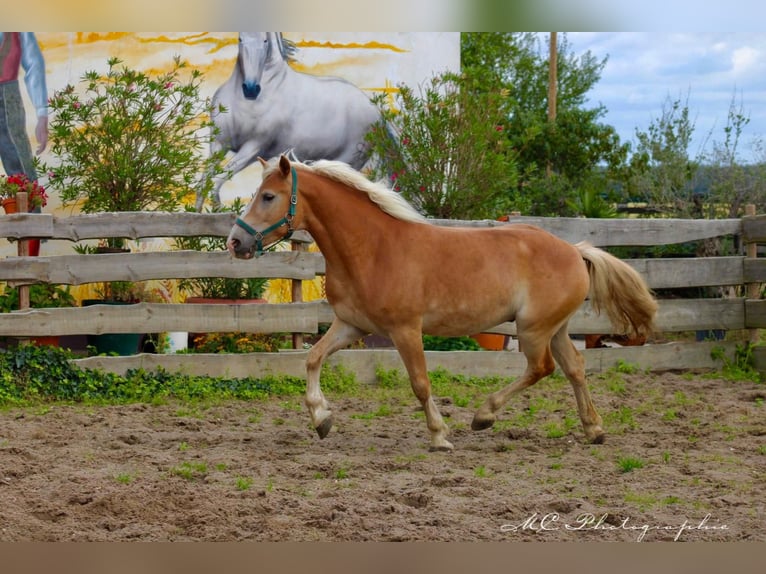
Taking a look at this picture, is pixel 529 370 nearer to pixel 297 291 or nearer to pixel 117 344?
pixel 297 291

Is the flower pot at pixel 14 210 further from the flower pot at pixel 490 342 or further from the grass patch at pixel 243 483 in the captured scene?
the grass patch at pixel 243 483

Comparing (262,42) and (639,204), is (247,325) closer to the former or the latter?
(262,42)

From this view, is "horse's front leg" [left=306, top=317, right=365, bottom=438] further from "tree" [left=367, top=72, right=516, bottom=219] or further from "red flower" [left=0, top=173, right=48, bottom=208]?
"red flower" [left=0, top=173, right=48, bottom=208]

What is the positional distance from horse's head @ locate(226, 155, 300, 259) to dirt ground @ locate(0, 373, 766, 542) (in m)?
1.28

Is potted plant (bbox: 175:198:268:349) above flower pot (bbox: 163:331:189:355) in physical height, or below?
above

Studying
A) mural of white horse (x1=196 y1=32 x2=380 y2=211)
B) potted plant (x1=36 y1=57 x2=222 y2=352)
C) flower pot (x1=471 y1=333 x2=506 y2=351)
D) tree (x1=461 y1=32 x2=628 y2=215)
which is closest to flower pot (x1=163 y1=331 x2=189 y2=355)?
potted plant (x1=36 y1=57 x2=222 y2=352)

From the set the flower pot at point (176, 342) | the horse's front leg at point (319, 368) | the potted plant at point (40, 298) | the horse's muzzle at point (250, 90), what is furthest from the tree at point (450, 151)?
the horse's front leg at point (319, 368)

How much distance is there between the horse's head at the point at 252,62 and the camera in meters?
10.6

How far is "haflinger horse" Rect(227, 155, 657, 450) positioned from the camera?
5.73m

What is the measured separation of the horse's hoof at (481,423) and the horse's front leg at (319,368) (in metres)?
0.98

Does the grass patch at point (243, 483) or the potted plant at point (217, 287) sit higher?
the potted plant at point (217, 287)

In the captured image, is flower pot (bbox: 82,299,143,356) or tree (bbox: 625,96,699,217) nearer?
flower pot (bbox: 82,299,143,356)

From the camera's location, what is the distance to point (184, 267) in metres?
7.94

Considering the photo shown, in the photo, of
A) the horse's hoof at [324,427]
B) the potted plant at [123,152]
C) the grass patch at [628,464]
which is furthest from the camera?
the potted plant at [123,152]
